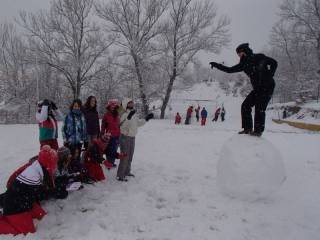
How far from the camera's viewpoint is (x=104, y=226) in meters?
4.19

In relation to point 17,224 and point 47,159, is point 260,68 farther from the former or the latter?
point 17,224

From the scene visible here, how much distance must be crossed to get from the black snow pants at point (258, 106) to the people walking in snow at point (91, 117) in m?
3.43

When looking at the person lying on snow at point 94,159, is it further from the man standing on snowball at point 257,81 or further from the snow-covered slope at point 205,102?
the snow-covered slope at point 205,102

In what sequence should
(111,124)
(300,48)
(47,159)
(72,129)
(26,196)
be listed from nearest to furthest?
(26,196)
(47,159)
(72,129)
(111,124)
(300,48)

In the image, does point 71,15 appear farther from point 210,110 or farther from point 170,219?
point 170,219

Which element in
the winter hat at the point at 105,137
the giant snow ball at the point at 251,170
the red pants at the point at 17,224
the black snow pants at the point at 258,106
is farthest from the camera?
the winter hat at the point at 105,137

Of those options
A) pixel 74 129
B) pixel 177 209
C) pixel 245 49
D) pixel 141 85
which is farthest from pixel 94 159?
pixel 141 85

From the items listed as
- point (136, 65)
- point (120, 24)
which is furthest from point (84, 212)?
point (120, 24)

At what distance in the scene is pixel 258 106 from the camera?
5266 millimetres

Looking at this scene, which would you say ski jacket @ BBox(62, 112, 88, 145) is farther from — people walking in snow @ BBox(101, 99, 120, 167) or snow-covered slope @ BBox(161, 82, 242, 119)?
snow-covered slope @ BBox(161, 82, 242, 119)

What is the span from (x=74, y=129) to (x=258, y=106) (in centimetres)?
358

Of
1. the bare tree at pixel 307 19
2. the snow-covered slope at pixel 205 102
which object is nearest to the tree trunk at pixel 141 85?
the snow-covered slope at pixel 205 102

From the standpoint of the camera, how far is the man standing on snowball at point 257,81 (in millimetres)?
5113

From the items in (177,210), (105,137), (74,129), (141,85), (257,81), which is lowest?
(177,210)
